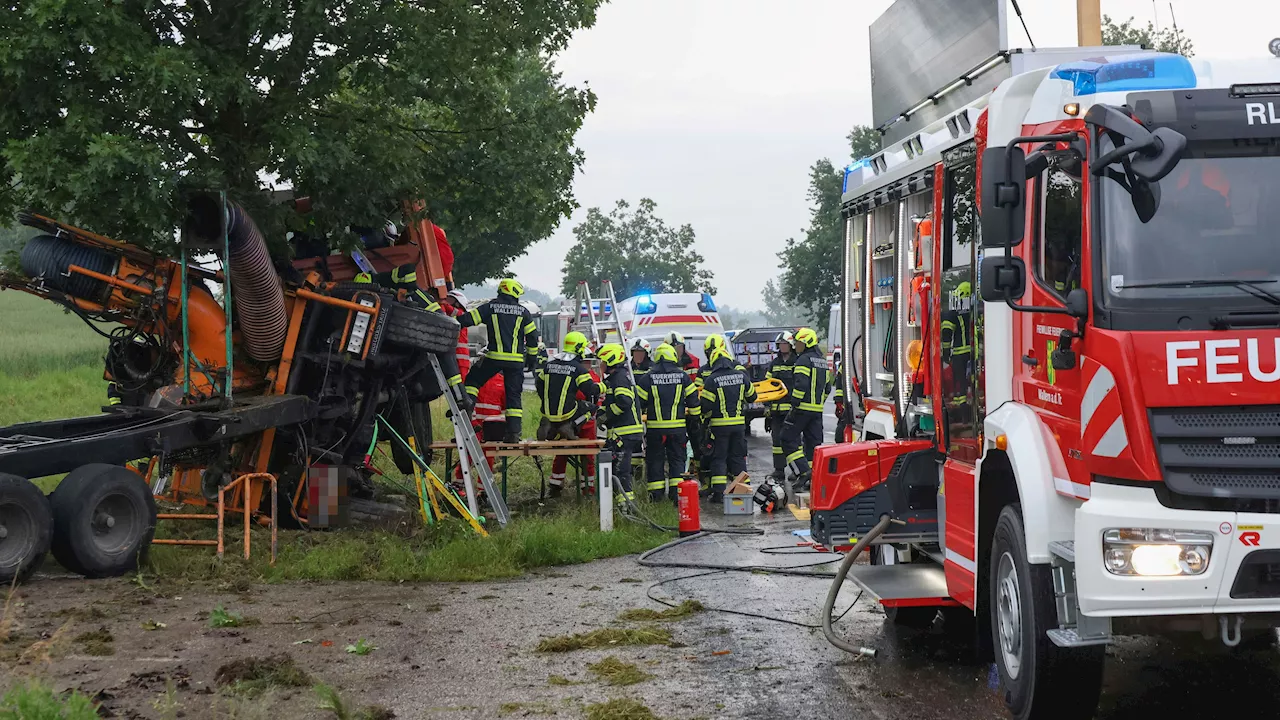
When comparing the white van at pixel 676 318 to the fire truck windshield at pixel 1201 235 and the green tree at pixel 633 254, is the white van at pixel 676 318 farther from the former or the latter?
the green tree at pixel 633 254

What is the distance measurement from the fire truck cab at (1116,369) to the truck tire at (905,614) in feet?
3.52

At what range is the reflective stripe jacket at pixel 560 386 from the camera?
47.3ft

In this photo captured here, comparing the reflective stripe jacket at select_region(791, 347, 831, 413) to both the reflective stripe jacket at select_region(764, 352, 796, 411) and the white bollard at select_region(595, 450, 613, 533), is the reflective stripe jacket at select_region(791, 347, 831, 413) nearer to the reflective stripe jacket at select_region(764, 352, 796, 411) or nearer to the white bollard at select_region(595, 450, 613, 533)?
the reflective stripe jacket at select_region(764, 352, 796, 411)

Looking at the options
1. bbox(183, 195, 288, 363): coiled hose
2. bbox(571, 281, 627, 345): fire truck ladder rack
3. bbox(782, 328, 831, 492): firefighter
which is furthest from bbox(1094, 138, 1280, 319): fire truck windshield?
bbox(571, 281, 627, 345): fire truck ladder rack

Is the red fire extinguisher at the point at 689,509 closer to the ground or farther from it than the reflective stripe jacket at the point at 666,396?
closer to the ground

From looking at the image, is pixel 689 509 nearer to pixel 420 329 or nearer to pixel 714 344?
pixel 420 329

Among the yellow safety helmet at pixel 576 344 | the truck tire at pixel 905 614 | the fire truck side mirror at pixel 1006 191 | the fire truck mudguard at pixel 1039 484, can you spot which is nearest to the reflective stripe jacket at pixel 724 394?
the yellow safety helmet at pixel 576 344

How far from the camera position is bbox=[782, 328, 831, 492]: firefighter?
15.2 m

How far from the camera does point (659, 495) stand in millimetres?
14750

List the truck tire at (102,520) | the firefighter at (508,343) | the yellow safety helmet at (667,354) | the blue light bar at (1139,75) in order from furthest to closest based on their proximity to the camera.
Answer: the yellow safety helmet at (667,354)
the firefighter at (508,343)
the truck tire at (102,520)
the blue light bar at (1139,75)

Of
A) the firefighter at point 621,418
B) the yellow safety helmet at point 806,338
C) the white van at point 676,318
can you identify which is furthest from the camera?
the white van at point 676,318

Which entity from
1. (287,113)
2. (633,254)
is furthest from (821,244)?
(287,113)

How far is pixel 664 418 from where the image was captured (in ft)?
47.4

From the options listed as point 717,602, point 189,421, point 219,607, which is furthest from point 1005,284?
point 189,421
